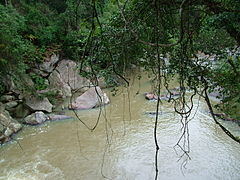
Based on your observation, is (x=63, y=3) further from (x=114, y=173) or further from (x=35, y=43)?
(x=114, y=173)

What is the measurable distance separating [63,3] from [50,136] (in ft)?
16.6

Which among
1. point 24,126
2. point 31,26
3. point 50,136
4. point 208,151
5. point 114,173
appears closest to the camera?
point 114,173

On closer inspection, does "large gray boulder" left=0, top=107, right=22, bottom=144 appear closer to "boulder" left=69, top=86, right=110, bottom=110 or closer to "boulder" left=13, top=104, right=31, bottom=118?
"boulder" left=13, top=104, right=31, bottom=118

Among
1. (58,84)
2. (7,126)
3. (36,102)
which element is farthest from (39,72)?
(7,126)

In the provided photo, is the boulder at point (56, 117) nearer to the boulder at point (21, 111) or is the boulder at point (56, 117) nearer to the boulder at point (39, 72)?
the boulder at point (21, 111)

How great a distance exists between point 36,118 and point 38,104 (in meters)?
0.47

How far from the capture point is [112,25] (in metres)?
1.99

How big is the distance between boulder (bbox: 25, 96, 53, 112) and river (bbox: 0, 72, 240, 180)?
572 mm

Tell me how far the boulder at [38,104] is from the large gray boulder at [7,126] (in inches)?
20.8

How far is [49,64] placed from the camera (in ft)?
20.5

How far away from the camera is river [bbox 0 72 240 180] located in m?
2.89

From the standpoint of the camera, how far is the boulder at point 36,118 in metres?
4.53

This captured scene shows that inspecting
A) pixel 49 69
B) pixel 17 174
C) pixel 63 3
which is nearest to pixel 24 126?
pixel 17 174

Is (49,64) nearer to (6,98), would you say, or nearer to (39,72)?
(39,72)
